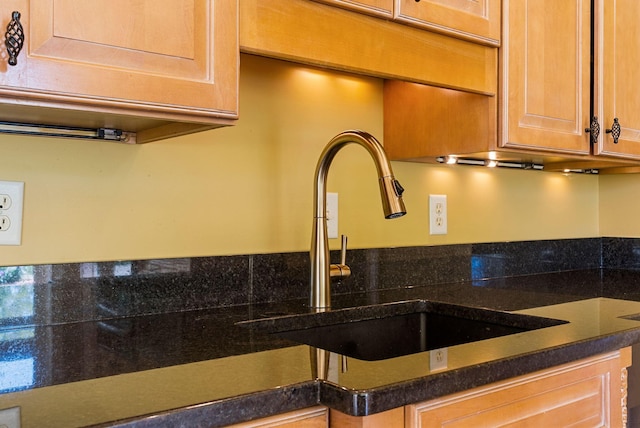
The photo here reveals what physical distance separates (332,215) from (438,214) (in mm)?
392

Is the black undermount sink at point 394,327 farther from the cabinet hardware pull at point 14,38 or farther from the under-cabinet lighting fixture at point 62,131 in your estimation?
the cabinet hardware pull at point 14,38

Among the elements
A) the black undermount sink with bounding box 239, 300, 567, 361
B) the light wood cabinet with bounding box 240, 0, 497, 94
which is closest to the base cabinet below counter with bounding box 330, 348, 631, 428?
the black undermount sink with bounding box 239, 300, 567, 361

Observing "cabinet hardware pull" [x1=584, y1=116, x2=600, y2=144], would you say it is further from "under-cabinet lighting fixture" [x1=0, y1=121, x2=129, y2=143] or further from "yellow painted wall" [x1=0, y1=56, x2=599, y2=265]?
"under-cabinet lighting fixture" [x1=0, y1=121, x2=129, y2=143]

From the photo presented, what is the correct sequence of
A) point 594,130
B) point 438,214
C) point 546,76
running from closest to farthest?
point 546,76
point 594,130
point 438,214

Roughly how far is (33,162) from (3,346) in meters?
0.34

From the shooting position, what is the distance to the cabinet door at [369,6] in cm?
110

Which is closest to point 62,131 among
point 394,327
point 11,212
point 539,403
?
point 11,212

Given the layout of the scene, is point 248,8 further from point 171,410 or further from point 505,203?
point 505,203

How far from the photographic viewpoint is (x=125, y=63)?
34.3 inches

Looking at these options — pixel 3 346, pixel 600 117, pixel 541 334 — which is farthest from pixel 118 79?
pixel 600 117

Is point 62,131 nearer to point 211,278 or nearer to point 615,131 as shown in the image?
point 211,278

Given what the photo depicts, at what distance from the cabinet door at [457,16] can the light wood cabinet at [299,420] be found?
762 millimetres

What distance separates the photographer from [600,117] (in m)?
1.64

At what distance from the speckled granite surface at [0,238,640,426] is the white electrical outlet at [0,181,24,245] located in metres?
0.07
